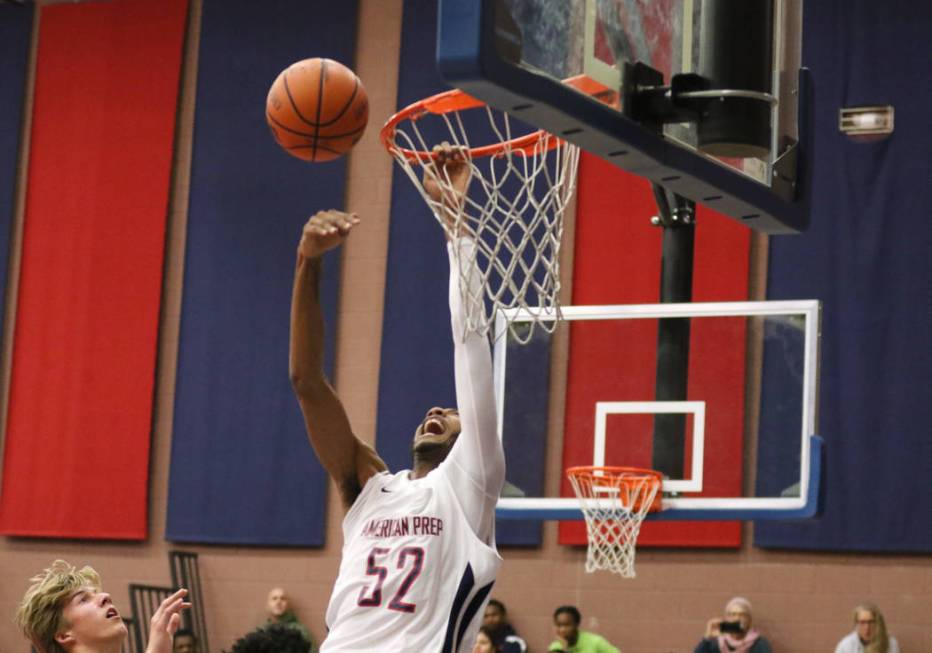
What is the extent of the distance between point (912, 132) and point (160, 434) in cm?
647

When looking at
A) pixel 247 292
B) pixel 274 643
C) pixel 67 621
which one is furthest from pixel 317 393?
pixel 247 292

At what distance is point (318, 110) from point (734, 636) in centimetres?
631

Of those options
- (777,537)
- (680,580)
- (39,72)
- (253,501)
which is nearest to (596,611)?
(680,580)

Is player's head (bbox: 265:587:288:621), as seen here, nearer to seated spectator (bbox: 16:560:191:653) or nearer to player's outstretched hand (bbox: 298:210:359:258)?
seated spectator (bbox: 16:560:191:653)

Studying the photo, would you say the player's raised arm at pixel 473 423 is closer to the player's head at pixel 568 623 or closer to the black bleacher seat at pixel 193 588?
the player's head at pixel 568 623

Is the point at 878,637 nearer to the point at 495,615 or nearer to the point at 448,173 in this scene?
the point at 495,615

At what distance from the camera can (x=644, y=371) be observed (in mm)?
8656

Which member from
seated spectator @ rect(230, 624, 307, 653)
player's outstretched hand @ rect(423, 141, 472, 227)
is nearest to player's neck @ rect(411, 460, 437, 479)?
seated spectator @ rect(230, 624, 307, 653)

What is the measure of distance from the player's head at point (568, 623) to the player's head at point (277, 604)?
8.32ft

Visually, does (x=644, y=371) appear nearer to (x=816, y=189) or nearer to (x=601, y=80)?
(x=816, y=189)

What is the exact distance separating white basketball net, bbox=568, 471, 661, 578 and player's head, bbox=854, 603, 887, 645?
100 inches

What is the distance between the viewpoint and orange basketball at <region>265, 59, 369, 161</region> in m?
5.33

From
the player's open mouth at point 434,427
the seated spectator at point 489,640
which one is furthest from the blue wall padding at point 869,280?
the player's open mouth at point 434,427

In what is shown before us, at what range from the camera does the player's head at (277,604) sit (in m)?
12.1
